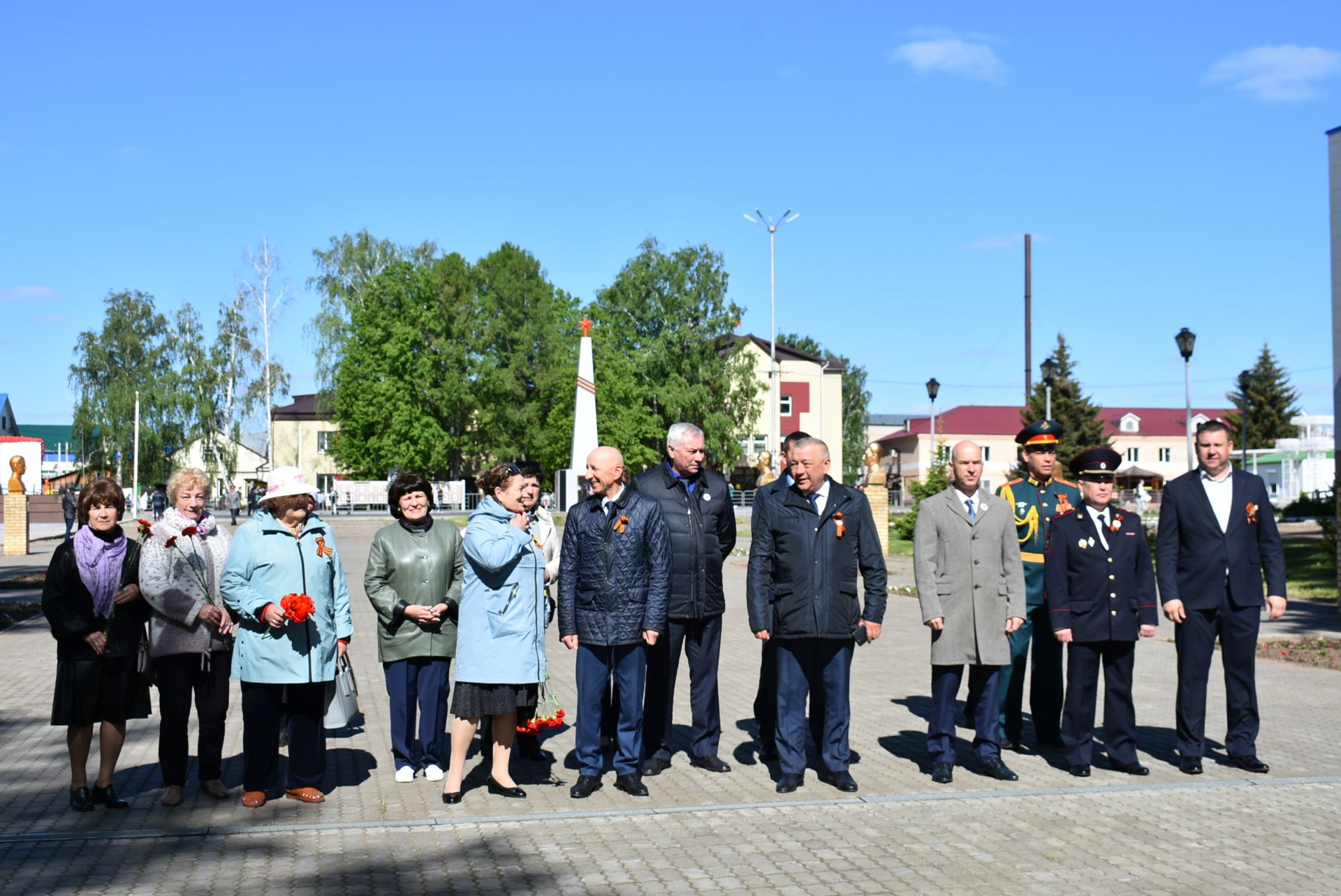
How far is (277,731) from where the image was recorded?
254 inches

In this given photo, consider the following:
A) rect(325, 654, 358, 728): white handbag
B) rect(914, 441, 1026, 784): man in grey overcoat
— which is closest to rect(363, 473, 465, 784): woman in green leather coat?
rect(325, 654, 358, 728): white handbag

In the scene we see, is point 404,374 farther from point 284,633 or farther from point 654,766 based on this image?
point 284,633

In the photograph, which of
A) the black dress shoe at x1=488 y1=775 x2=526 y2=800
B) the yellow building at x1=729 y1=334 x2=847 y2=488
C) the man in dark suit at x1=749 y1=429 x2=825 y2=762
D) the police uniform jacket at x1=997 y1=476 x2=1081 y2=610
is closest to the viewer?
the black dress shoe at x1=488 y1=775 x2=526 y2=800

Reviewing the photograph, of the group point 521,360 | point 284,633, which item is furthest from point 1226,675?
point 521,360

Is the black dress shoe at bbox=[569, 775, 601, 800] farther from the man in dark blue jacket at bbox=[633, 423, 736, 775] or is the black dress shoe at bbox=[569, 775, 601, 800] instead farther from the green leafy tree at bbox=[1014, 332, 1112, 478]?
the green leafy tree at bbox=[1014, 332, 1112, 478]

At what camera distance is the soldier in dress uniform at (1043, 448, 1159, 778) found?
23.6 feet

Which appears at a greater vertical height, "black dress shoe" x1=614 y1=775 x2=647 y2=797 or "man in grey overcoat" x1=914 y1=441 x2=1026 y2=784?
"man in grey overcoat" x1=914 y1=441 x2=1026 y2=784

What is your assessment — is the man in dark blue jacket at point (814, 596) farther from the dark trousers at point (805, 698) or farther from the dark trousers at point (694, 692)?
the dark trousers at point (694, 692)

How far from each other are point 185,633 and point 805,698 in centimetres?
335

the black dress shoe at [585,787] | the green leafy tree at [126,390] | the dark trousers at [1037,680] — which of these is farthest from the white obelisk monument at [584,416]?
the green leafy tree at [126,390]

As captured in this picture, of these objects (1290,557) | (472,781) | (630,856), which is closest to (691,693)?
(472,781)

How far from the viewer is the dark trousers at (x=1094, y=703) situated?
283 inches

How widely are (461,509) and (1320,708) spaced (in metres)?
52.5

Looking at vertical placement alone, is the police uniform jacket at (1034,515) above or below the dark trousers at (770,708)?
above
